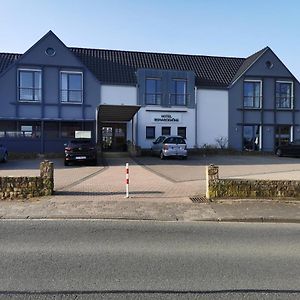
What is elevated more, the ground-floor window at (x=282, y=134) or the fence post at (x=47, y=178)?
the ground-floor window at (x=282, y=134)

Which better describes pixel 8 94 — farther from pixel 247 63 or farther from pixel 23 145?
pixel 247 63

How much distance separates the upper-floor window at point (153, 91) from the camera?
35.8 m

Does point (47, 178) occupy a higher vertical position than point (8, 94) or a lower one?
lower

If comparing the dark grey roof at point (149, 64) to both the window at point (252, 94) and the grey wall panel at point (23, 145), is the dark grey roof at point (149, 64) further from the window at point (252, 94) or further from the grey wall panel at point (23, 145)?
the grey wall panel at point (23, 145)

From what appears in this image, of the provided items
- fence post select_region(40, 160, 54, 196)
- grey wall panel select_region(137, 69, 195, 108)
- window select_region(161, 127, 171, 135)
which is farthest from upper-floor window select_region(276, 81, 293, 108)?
fence post select_region(40, 160, 54, 196)

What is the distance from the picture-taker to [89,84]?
3425 centimetres

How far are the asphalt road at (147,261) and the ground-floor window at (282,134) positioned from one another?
101ft

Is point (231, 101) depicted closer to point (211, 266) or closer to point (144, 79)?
point (144, 79)

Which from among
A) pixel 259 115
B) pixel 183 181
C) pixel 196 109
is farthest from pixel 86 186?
pixel 259 115

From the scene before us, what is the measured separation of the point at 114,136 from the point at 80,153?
1281 centimetres

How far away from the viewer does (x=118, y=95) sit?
115ft

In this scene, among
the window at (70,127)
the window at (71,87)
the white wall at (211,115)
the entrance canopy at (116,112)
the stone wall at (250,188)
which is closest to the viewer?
the stone wall at (250,188)

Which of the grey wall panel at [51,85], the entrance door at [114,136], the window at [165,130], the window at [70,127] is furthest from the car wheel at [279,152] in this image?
the grey wall panel at [51,85]

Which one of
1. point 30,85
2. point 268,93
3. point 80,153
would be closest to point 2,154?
point 80,153
